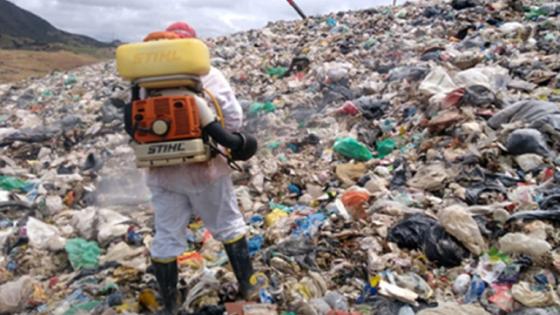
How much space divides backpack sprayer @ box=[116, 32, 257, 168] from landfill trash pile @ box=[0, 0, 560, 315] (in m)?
0.93

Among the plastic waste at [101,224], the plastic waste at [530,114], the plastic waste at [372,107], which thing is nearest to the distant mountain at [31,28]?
the plastic waste at [372,107]

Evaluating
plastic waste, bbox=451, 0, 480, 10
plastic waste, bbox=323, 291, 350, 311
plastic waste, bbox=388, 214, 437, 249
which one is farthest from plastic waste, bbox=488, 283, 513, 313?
plastic waste, bbox=451, 0, 480, 10

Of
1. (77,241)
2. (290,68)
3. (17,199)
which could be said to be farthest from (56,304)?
(290,68)

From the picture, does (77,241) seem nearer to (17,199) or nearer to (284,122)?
(17,199)

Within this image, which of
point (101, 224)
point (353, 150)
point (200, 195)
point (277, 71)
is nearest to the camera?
point (200, 195)

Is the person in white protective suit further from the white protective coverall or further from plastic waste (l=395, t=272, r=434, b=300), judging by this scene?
plastic waste (l=395, t=272, r=434, b=300)

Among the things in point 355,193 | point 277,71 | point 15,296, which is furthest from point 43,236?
point 277,71

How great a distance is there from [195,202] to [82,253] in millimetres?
1576

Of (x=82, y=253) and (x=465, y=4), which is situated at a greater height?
(x=465, y=4)

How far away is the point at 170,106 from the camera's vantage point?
7.04 ft

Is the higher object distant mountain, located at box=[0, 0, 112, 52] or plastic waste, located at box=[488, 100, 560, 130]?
distant mountain, located at box=[0, 0, 112, 52]

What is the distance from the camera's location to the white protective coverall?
7.77ft

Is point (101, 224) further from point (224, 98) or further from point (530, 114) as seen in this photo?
point (530, 114)

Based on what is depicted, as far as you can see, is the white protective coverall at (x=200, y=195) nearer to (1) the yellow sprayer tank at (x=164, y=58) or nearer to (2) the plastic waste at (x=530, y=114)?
(1) the yellow sprayer tank at (x=164, y=58)
